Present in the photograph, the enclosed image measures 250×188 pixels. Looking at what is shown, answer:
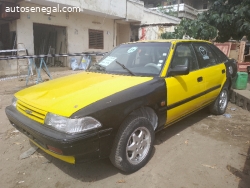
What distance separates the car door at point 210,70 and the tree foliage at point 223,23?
13.5 feet

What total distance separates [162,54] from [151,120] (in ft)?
3.25

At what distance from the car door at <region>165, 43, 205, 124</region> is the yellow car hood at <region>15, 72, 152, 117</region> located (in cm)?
43

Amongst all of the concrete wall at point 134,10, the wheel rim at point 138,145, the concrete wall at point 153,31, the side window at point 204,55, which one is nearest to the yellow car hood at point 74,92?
the wheel rim at point 138,145

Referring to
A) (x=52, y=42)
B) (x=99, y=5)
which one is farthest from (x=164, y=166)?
(x=52, y=42)

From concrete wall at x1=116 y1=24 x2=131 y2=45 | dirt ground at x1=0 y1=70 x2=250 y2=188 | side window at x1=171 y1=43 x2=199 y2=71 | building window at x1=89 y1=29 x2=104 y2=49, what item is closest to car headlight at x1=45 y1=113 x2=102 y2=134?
dirt ground at x1=0 y1=70 x2=250 y2=188

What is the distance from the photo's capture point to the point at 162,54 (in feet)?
10.0

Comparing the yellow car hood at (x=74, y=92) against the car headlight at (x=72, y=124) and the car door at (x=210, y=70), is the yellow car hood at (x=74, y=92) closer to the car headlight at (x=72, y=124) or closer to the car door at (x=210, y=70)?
the car headlight at (x=72, y=124)

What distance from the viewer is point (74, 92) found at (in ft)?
7.89

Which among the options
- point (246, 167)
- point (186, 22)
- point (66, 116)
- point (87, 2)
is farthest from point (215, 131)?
point (87, 2)

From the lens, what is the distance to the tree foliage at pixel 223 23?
7.22 m

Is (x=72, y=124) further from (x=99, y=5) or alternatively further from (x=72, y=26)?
(x=99, y=5)

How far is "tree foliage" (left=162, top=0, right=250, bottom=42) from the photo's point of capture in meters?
7.22

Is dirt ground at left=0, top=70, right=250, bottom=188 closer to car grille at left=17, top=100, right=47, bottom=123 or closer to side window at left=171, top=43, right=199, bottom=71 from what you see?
car grille at left=17, top=100, right=47, bottom=123

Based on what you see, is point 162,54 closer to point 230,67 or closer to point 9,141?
point 230,67
